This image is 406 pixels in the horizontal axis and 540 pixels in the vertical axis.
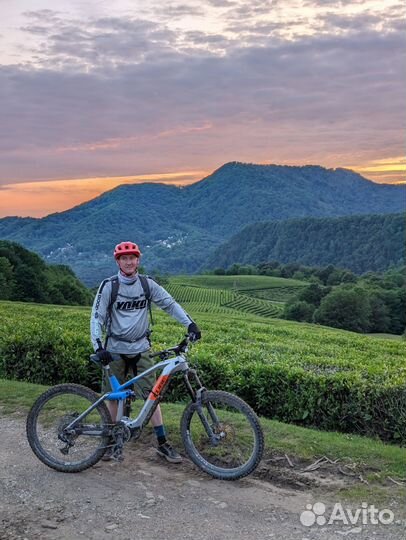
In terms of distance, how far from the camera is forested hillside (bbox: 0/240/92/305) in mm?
61656

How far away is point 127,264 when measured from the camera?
6.33m

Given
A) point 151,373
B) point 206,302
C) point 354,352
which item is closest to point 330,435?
point 151,373

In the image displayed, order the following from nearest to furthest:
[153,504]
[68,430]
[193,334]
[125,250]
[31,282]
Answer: [153,504] → [193,334] → [125,250] → [68,430] → [31,282]

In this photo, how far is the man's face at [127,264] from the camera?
20.8 feet

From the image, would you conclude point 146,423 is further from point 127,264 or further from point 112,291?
point 127,264

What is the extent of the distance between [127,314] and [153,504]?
208 centimetres

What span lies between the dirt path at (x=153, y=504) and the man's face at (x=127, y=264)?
7.38 feet

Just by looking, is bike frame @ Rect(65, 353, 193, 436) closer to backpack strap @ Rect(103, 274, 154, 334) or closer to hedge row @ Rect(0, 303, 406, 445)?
backpack strap @ Rect(103, 274, 154, 334)

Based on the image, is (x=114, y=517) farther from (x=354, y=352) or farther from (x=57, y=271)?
(x=57, y=271)

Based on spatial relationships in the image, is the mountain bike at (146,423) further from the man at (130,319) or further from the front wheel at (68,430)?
the man at (130,319)

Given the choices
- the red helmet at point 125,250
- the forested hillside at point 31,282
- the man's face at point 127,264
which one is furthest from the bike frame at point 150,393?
the forested hillside at point 31,282
